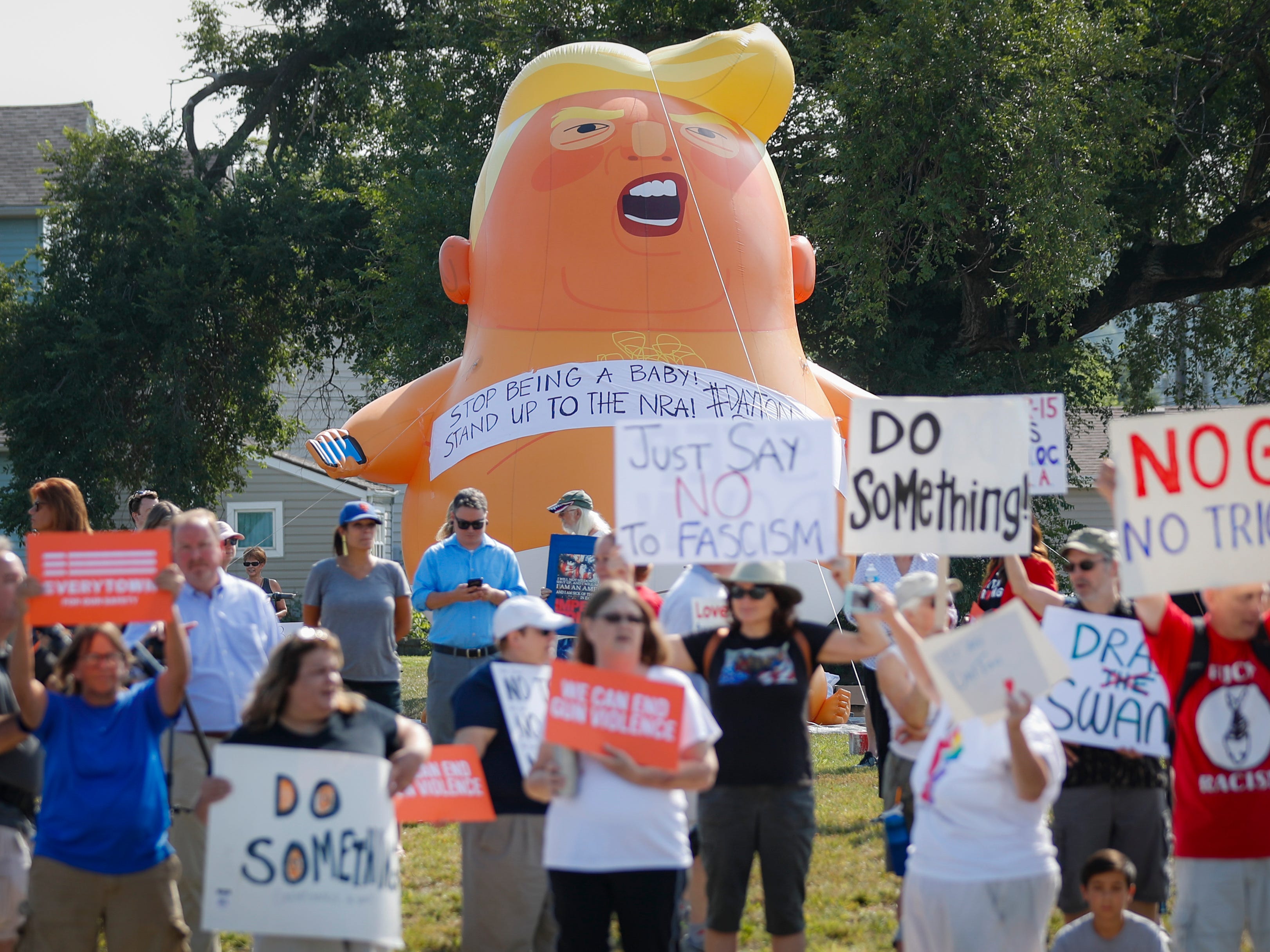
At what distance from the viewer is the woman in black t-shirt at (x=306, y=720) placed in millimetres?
3699

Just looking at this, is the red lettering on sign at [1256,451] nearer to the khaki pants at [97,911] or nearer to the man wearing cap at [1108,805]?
the man wearing cap at [1108,805]

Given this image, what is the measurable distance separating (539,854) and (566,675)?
106 cm

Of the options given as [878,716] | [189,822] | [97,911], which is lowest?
[97,911]

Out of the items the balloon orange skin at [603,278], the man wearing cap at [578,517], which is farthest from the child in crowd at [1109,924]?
the balloon orange skin at [603,278]

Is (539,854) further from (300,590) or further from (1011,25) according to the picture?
(300,590)

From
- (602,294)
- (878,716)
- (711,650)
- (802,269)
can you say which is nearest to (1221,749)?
(711,650)

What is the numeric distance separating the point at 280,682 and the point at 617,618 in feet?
3.06

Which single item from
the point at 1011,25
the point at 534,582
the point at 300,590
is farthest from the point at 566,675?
the point at 300,590

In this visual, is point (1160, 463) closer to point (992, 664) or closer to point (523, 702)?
point (992, 664)

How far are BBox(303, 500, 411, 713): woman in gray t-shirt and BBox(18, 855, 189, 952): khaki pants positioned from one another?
232cm

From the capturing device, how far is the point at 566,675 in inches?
146

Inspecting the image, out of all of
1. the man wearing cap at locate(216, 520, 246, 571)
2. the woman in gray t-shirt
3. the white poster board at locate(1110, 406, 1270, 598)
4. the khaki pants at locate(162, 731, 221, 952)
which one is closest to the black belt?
the woman in gray t-shirt

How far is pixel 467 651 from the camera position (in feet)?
22.4

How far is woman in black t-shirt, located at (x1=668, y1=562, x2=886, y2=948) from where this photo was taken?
4.27m
